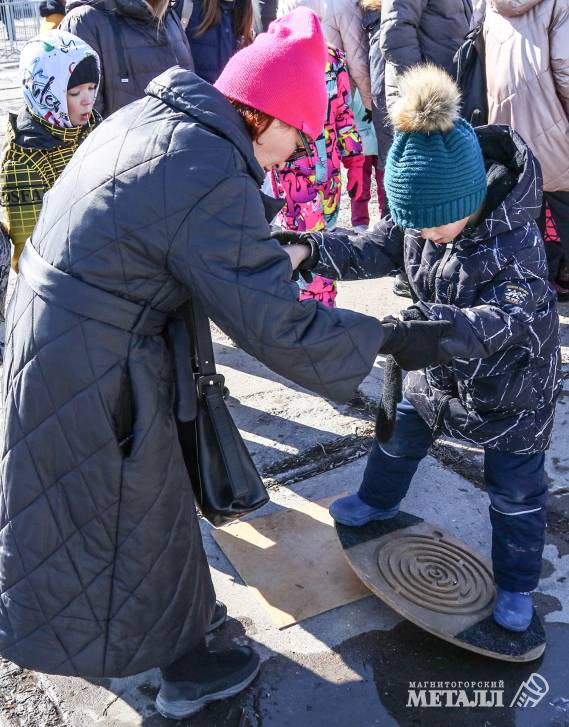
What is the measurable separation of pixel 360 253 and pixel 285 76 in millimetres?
717

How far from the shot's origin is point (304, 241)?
2500 mm

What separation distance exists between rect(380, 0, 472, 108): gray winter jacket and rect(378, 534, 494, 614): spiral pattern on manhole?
279 cm

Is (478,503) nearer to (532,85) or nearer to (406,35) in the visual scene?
(532,85)

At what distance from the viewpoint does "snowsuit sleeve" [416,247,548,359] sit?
212 centimetres

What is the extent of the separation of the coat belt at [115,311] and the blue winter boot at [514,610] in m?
1.16

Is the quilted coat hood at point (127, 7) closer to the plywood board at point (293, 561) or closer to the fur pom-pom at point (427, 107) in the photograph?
the fur pom-pom at point (427, 107)

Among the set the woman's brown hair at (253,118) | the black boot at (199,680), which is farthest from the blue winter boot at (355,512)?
the woman's brown hair at (253,118)

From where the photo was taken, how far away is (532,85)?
3.94 metres

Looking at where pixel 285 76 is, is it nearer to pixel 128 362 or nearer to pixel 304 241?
pixel 304 241

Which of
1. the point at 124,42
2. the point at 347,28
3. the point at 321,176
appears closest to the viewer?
the point at 124,42

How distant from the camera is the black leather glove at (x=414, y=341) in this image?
205 centimetres

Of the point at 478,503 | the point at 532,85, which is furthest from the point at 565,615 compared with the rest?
the point at 532,85

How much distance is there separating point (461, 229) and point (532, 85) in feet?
6.62

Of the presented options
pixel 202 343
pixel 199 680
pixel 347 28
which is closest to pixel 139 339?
pixel 202 343
